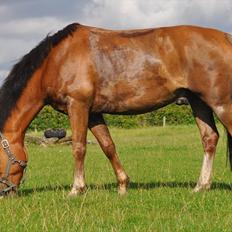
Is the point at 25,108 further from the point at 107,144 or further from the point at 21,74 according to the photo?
the point at 107,144

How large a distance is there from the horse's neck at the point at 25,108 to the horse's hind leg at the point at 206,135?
2.91 metres

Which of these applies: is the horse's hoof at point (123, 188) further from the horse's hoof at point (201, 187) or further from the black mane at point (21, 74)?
the black mane at point (21, 74)

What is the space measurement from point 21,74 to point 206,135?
11.9 ft

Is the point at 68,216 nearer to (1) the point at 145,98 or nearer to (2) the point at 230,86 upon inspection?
(1) the point at 145,98

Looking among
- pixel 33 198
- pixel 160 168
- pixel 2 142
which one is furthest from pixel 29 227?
pixel 160 168

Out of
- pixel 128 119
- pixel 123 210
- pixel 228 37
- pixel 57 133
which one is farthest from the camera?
pixel 128 119

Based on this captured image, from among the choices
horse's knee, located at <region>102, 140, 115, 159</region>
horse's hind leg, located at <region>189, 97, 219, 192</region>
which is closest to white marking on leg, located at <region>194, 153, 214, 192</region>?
horse's hind leg, located at <region>189, 97, 219, 192</region>

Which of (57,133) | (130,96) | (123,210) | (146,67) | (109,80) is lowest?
(57,133)

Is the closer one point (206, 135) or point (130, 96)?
point (130, 96)

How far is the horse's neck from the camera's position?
377 inches

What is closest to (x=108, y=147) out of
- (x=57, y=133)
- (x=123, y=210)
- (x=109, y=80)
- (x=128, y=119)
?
(x=109, y=80)

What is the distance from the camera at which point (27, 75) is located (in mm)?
9695

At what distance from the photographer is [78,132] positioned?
31.1 feet

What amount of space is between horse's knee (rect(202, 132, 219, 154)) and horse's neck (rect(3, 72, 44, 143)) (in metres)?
3.14
